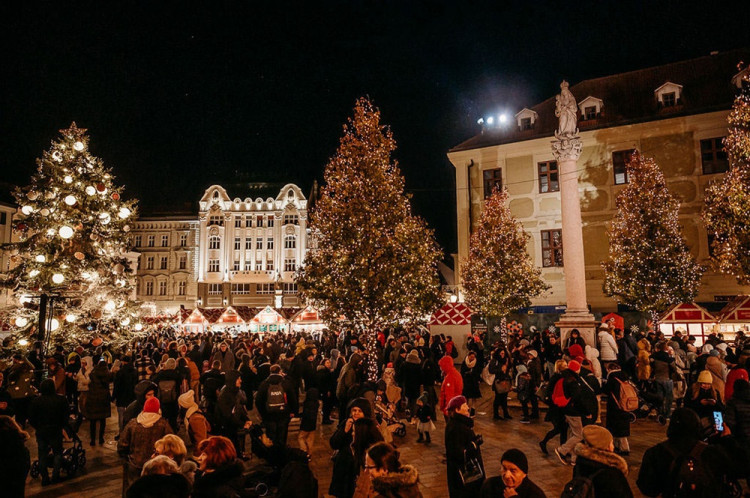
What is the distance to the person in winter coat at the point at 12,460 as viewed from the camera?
5.13m

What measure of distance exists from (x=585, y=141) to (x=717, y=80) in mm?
7950

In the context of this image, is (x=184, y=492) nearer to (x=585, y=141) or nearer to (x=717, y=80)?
(x=585, y=141)

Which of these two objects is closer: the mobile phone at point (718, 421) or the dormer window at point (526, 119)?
the mobile phone at point (718, 421)

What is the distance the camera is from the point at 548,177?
1204 inches

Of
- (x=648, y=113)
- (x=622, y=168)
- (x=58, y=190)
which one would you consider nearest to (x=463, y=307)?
(x=58, y=190)

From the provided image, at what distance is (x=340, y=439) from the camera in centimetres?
553

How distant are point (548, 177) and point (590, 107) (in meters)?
5.14

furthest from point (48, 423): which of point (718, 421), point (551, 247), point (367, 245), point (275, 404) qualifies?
point (551, 247)

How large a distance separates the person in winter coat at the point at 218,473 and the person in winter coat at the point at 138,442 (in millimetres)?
2394

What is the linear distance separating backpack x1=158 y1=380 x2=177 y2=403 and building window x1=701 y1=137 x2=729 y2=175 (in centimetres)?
2893

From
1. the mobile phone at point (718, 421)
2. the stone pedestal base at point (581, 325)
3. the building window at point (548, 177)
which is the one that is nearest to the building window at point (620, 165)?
the building window at point (548, 177)

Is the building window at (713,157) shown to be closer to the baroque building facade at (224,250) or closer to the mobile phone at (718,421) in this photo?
the mobile phone at (718,421)

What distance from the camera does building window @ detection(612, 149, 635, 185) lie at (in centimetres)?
2875

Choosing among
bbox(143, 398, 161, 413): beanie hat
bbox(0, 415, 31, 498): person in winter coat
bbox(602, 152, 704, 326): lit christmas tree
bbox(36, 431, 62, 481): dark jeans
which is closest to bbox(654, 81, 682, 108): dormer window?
bbox(602, 152, 704, 326): lit christmas tree
